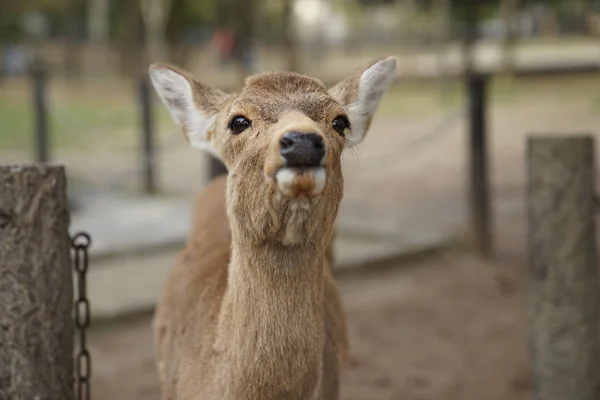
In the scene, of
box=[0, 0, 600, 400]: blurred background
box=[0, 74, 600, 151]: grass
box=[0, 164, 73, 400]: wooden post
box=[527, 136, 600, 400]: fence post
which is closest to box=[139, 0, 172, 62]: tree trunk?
box=[0, 0, 600, 400]: blurred background

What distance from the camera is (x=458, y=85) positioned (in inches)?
1027

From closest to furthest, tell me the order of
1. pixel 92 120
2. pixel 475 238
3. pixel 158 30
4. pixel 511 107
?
pixel 475 238 → pixel 92 120 → pixel 511 107 → pixel 158 30

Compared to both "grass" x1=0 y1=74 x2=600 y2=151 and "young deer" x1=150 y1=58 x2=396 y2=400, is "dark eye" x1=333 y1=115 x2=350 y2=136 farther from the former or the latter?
"grass" x1=0 y1=74 x2=600 y2=151

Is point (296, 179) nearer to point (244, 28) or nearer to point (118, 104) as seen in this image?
point (244, 28)

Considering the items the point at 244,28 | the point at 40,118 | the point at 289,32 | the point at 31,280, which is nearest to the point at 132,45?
the point at 289,32

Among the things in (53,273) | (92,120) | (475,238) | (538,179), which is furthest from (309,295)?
(92,120)

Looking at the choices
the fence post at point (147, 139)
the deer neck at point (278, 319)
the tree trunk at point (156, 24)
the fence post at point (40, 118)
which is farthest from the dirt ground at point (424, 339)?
the tree trunk at point (156, 24)

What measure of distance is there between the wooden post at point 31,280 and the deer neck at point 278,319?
847 millimetres

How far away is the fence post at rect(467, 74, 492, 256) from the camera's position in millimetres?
8188

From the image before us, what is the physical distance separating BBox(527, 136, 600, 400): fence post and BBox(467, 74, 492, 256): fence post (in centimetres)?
384

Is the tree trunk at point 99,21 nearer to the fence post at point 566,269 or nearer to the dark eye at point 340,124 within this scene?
the fence post at point 566,269

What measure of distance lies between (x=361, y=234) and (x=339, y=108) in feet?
19.4

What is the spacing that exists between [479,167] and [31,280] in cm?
564

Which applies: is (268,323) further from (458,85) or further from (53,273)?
(458,85)
